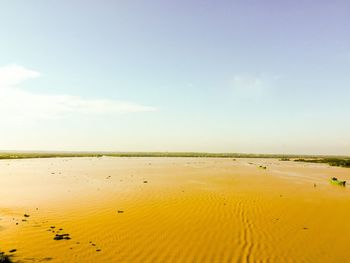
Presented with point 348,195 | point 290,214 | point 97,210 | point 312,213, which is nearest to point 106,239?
point 97,210

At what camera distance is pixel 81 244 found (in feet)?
34.3

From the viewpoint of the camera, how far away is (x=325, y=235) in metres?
12.2

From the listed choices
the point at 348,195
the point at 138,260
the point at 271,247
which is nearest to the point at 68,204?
the point at 138,260

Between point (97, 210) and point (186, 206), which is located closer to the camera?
point (97, 210)

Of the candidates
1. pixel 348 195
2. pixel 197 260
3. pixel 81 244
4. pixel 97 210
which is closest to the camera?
pixel 197 260

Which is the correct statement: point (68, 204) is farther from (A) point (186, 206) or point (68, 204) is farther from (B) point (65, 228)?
(A) point (186, 206)

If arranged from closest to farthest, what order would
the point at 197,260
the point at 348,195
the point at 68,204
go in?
the point at 197,260, the point at 68,204, the point at 348,195

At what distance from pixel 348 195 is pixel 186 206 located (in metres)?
14.2

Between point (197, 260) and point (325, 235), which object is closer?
point (197, 260)

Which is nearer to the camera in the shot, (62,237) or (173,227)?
(62,237)

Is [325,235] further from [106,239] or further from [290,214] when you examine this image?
[106,239]

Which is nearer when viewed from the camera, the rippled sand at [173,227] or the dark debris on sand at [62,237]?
the rippled sand at [173,227]

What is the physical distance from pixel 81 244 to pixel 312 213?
1236cm

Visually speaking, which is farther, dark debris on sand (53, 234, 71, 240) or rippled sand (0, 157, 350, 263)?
dark debris on sand (53, 234, 71, 240)
